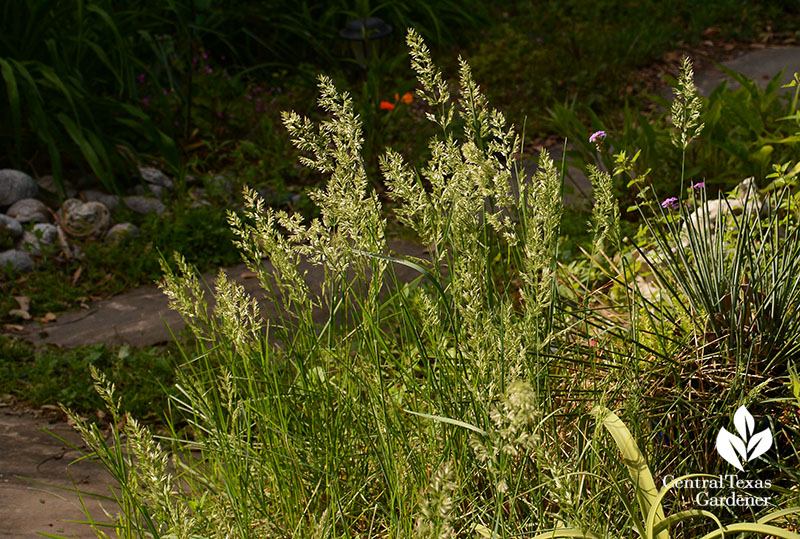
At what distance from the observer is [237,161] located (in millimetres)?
5730

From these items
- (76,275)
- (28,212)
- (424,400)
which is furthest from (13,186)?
(424,400)

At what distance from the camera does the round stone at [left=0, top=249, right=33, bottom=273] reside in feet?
15.2

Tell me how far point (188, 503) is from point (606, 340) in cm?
124

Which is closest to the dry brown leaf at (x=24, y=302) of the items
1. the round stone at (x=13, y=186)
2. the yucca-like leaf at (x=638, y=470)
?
the round stone at (x=13, y=186)

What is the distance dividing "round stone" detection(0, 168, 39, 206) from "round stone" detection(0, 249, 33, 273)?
0.52 metres

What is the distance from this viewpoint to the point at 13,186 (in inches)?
201

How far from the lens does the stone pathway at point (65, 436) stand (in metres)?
2.43

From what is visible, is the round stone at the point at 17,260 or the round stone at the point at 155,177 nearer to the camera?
the round stone at the point at 17,260

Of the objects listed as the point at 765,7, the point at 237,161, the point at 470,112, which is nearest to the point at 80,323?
the point at 237,161

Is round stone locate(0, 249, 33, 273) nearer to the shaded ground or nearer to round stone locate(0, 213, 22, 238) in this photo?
round stone locate(0, 213, 22, 238)

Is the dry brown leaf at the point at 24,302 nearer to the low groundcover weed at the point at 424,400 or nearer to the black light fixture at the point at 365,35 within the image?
the low groundcover weed at the point at 424,400

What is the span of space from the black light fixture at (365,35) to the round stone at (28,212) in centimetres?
251

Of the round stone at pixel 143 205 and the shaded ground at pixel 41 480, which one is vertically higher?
the round stone at pixel 143 205

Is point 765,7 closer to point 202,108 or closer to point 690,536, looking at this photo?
point 202,108
